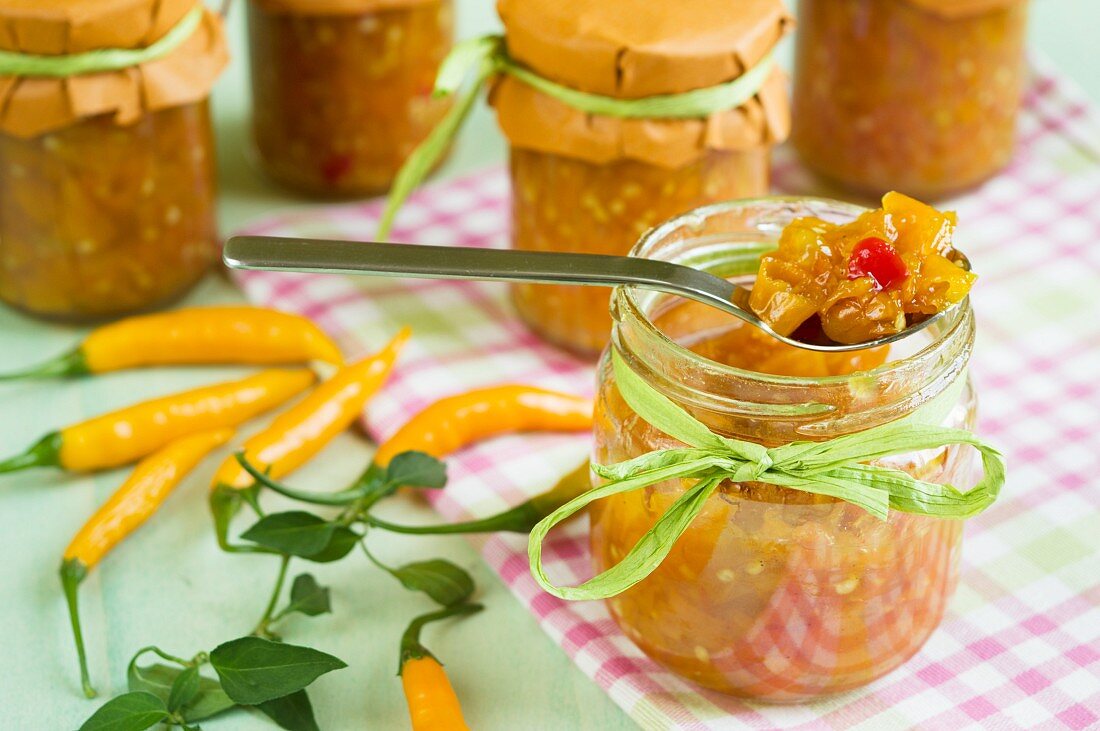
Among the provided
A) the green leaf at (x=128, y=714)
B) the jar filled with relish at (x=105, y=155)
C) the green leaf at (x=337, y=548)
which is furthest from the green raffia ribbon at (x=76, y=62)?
the green leaf at (x=128, y=714)

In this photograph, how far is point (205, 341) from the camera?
1.75 metres

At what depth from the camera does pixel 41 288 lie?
180 centimetres

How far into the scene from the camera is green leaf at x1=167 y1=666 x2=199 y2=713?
1254 mm

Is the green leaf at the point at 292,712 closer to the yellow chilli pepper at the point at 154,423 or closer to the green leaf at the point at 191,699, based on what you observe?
the green leaf at the point at 191,699

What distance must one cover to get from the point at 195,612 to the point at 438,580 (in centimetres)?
26

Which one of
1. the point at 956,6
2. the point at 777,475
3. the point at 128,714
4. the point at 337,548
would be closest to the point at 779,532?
the point at 777,475

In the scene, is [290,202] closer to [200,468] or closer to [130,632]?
[200,468]

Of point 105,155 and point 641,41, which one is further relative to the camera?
point 105,155

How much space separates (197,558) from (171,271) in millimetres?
495

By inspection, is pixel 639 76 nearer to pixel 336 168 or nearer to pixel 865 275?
pixel 865 275

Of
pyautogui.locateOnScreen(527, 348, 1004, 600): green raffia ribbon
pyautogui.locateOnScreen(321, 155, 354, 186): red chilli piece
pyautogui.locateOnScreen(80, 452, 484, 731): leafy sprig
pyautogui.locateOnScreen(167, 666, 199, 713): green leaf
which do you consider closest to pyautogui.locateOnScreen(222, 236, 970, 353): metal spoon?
pyautogui.locateOnScreen(527, 348, 1004, 600): green raffia ribbon

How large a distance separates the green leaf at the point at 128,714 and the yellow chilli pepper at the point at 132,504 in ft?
0.43

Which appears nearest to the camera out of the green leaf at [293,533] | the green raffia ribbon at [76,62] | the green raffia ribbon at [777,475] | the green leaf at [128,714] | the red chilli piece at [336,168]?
the green raffia ribbon at [777,475]

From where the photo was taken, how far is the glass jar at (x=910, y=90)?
192 cm
